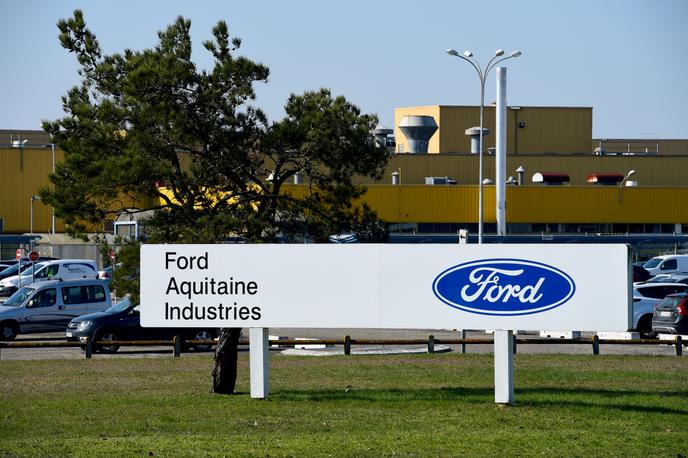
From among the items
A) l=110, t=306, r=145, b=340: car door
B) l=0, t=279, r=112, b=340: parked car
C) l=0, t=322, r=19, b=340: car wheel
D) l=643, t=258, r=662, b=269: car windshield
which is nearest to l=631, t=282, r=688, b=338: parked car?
l=110, t=306, r=145, b=340: car door

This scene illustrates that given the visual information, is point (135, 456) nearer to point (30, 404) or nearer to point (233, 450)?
point (233, 450)

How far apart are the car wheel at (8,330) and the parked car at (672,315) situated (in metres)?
18.0

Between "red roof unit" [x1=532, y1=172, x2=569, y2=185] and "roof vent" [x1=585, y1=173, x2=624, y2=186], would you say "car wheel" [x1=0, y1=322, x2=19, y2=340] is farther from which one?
"roof vent" [x1=585, y1=173, x2=624, y2=186]

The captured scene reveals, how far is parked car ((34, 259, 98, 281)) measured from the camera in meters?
48.5

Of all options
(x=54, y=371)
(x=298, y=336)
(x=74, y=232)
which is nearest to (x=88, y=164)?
(x=74, y=232)

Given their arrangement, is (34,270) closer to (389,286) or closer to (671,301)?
(671,301)

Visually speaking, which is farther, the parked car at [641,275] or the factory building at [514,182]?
the factory building at [514,182]

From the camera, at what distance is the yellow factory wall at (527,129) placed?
8100cm

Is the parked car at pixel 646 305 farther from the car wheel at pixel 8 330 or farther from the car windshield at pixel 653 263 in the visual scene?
the car windshield at pixel 653 263

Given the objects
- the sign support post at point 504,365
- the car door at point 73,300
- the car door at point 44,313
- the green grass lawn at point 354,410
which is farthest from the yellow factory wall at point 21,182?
the sign support post at point 504,365

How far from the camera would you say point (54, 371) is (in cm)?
2197

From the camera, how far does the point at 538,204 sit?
67.4 metres

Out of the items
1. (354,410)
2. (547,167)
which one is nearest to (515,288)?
(354,410)

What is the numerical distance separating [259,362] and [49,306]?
17.3 meters
